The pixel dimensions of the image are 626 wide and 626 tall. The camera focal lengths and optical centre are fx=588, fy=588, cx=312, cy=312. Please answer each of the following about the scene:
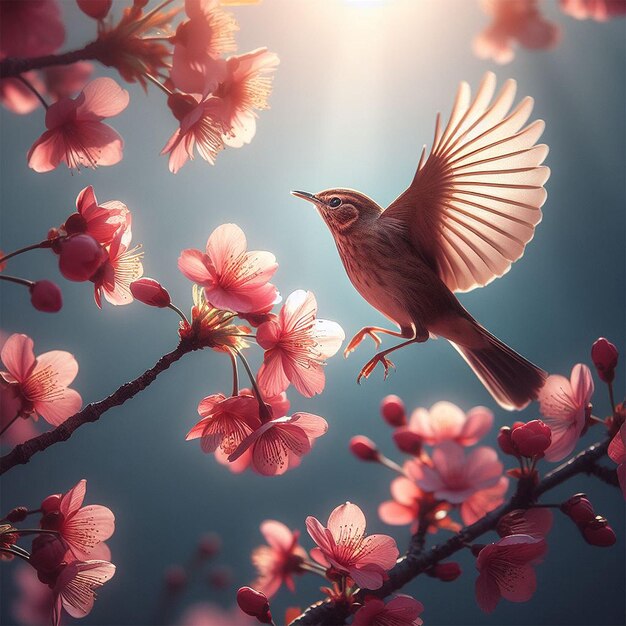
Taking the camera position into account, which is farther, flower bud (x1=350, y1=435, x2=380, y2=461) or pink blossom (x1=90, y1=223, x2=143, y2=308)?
flower bud (x1=350, y1=435, x2=380, y2=461)

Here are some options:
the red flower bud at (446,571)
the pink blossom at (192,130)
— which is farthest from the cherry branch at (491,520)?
the pink blossom at (192,130)

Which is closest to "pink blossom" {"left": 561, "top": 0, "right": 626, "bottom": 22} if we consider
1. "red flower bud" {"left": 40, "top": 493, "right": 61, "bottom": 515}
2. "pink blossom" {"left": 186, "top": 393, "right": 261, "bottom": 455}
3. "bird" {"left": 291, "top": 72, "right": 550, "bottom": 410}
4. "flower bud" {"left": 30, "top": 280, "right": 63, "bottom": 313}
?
"bird" {"left": 291, "top": 72, "right": 550, "bottom": 410}

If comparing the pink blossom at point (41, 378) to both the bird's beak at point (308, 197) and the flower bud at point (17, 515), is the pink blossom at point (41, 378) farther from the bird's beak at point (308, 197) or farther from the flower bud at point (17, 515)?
the bird's beak at point (308, 197)

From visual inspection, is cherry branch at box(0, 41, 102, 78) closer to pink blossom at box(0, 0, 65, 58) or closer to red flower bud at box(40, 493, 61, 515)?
pink blossom at box(0, 0, 65, 58)

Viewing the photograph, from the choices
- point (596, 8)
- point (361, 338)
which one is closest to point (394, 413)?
point (361, 338)

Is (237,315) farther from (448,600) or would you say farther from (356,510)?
(448,600)

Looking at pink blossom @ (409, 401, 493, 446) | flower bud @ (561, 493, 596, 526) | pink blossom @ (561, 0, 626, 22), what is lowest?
pink blossom @ (409, 401, 493, 446)

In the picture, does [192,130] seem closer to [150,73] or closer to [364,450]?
[150,73]
